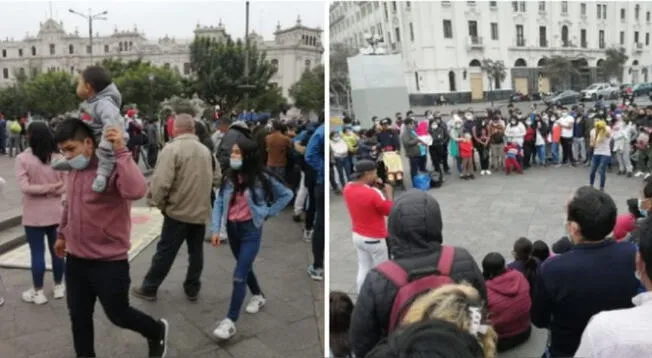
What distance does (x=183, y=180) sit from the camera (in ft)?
7.97

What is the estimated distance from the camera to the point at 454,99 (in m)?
23.2

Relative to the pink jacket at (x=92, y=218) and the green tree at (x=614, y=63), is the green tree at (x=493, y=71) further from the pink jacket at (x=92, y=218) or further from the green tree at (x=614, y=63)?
the pink jacket at (x=92, y=218)

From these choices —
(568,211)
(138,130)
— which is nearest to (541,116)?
(138,130)

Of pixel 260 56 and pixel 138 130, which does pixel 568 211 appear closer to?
pixel 138 130

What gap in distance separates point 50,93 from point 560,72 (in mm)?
23591

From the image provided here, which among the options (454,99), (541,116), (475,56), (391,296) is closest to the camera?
(391,296)

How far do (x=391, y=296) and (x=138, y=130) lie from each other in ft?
7.38

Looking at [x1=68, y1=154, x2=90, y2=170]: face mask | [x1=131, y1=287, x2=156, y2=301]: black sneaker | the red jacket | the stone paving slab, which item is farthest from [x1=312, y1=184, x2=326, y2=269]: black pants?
[x1=68, y1=154, x2=90, y2=170]: face mask

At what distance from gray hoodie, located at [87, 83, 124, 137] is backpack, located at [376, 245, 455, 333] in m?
1.04

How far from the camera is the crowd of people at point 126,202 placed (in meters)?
1.81

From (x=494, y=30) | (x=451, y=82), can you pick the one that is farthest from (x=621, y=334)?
(x=494, y=30)

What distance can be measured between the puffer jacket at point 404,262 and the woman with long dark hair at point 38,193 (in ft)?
5.45

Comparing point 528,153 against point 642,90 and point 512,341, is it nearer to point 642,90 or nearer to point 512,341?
point 512,341

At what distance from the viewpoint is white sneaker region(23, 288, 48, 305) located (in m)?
2.39
